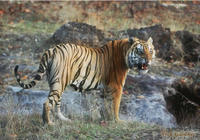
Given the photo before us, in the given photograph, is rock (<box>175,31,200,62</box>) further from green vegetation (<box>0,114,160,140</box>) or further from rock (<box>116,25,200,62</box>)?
green vegetation (<box>0,114,160,140</box>)

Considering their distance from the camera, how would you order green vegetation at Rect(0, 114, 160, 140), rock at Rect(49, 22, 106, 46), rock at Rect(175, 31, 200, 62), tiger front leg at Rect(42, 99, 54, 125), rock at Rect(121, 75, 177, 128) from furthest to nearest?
rock at Rect(175, 31, 200, 62) → rock at Rect(49, 22, 106, 46) → rock at Rect(121, 75, 177, 128) → tiger front leg at Rect(42, 99, 54, 125) → green vegetation at Rect(0, 114, 160, 140)

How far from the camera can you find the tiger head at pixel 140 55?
612 centimetres

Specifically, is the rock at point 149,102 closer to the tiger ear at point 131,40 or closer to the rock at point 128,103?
the rock at point 128,103

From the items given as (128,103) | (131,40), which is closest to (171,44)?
(128,103)

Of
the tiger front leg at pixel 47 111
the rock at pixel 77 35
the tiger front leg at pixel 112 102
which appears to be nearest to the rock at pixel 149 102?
the tiger front leg at pixel 112 102

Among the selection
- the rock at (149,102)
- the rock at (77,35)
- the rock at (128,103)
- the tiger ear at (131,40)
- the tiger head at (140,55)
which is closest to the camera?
the tiger head at (140,55)

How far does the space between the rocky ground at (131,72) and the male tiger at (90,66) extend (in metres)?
0.54

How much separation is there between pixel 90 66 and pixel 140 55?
2.85 feet

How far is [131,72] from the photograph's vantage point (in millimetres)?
9406

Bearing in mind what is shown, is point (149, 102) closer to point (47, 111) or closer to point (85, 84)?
point (85, 84)

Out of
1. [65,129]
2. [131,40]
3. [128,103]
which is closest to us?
[65,129]

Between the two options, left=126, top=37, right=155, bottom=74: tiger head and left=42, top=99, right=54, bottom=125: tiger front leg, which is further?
left=126, top=37, right=155, bottom=74: tiger head

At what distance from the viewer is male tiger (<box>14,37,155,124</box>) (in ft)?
19.2

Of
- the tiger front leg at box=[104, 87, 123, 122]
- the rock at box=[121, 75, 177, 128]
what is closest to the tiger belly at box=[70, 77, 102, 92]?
the tiger front leg at box=[104, 87, 123, 122]
